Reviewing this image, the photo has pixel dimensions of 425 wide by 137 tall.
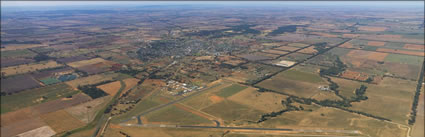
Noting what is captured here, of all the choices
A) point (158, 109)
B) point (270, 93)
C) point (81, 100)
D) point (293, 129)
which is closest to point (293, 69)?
point (270, 93)

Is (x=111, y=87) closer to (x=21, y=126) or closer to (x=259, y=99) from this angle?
(x=21, y=126)

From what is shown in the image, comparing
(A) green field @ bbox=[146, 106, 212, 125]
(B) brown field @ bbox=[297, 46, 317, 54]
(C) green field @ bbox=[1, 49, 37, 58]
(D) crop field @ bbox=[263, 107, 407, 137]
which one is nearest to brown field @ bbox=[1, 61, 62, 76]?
(C) green field @ bbox=[1, 49, 37, 58]

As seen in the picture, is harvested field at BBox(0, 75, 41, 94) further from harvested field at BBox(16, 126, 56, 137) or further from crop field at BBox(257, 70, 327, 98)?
crop field at BBox(257, 70, 327, 98)

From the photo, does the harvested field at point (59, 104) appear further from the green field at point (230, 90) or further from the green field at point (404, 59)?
the green field at point (404, 59)

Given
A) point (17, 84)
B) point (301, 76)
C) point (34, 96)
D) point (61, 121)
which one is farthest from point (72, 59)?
point (301, 76)

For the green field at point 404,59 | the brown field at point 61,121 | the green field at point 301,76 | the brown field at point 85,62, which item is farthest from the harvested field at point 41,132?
the green field at point 404,59
